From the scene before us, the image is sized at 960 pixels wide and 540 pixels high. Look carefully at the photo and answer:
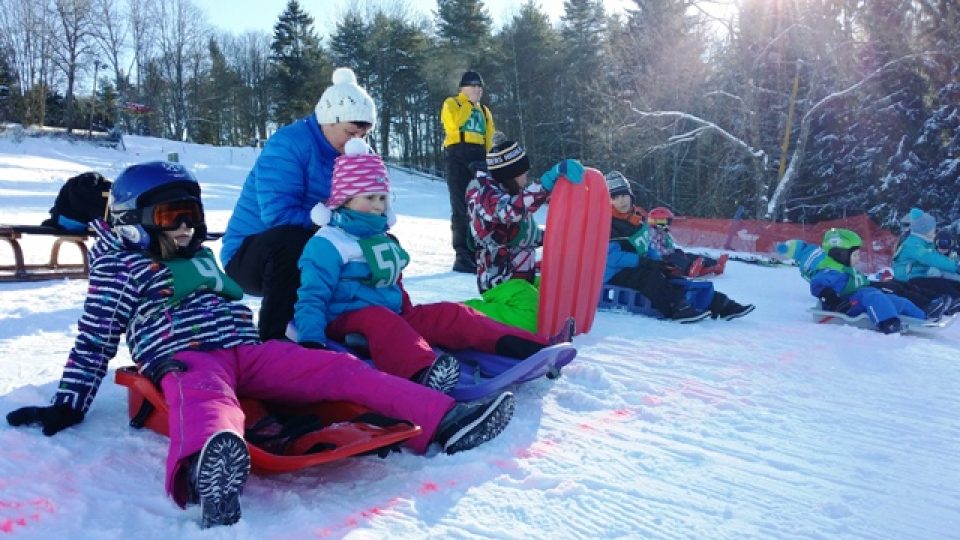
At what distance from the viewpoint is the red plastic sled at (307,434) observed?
1.78m

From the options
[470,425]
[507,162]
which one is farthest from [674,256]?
[470,425]

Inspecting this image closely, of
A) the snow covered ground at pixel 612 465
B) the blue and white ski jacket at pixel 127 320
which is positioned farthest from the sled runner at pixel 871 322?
the blue and white ski jacket at pixel 127 320

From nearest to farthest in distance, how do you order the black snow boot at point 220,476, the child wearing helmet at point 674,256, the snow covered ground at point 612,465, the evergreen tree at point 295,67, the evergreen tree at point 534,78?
the black snow boot at point 220,476
the snow covered ground at point 612,465
the child wearing helmet at point 674,256
the evergreen tree at point 534,78
the evergreen tree at point 295,67

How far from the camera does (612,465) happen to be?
215 centimetres

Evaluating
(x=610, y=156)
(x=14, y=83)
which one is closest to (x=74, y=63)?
(x=14, y=83)

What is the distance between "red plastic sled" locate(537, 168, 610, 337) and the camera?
149 inches

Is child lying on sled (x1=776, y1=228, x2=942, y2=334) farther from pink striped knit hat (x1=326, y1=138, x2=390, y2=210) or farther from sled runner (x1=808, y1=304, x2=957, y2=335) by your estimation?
pink striped knit hat (x1=326, y1=138, x2=390, y2=210)

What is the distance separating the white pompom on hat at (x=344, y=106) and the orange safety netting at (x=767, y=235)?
10.3m

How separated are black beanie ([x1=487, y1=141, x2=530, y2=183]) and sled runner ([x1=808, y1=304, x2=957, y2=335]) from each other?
112 inches

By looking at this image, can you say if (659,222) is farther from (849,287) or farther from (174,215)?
(174,215)

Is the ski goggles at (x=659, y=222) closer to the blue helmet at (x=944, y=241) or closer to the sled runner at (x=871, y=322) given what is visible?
the blue helmet at (x=944, y=241)

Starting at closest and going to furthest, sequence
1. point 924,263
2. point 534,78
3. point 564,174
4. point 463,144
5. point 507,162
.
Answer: point 564,174
point 507,162
point 924,263
point 463,144
point 534,78

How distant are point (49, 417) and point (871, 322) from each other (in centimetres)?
516

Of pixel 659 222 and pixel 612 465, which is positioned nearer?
pixel 612 465
